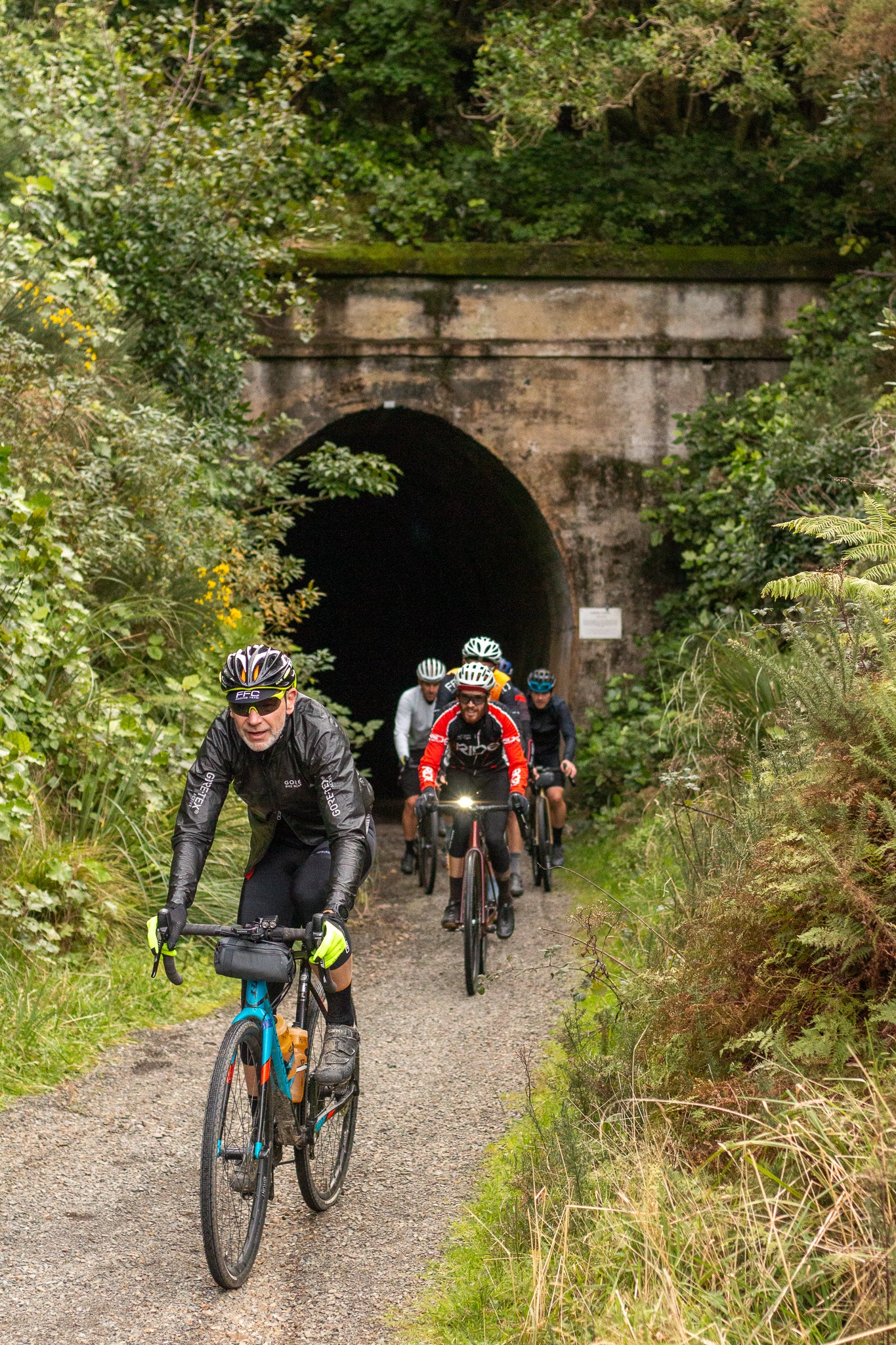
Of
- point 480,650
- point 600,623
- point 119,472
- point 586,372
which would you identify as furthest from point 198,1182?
point 586,372

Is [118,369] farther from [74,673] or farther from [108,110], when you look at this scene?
[74,673]

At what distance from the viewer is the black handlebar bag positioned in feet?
13.2

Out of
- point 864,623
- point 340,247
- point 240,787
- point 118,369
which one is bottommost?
point 240,787

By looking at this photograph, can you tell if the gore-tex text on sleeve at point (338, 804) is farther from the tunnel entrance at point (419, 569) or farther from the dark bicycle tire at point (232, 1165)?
the tunnel entrance at point (419, 569)

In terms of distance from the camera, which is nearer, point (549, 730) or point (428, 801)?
point (428, 801)

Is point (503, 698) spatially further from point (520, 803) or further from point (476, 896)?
point (476, 896)

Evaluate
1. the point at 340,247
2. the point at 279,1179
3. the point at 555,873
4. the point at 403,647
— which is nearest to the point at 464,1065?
the point at 279,1179

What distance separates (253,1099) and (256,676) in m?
Result: 1.39

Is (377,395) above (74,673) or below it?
above

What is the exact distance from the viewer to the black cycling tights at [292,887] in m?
4.56

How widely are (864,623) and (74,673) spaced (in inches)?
185

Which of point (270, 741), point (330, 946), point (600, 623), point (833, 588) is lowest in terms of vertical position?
point (330, 946)

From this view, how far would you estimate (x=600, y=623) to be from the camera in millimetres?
13938

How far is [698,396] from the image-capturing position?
13.8 m
